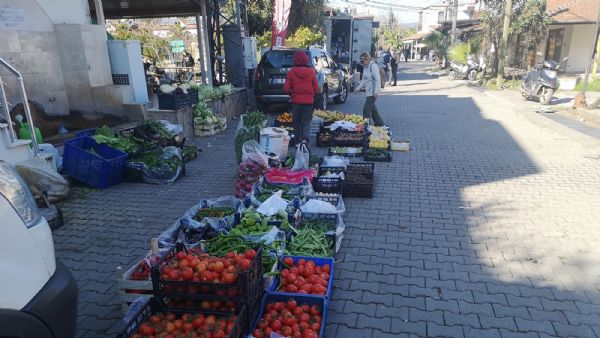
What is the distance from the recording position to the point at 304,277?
3637 millimetres

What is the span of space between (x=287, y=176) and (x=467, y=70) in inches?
925

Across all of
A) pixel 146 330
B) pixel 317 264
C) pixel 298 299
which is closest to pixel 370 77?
pixel 317 264

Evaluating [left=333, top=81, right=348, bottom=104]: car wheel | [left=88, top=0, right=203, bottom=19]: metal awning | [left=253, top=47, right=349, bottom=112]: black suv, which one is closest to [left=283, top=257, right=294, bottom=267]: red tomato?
[left=253, top=47, right=349, bottom=112]: black suv

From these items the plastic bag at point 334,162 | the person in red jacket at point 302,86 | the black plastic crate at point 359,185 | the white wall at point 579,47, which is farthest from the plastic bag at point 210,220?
the white wall at point 579,47

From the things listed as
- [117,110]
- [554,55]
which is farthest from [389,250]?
[554,55]

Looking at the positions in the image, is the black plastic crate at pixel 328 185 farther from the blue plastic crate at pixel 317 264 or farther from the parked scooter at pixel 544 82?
the parked scooter at pixel 544 82

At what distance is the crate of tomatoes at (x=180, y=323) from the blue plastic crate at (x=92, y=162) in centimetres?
419

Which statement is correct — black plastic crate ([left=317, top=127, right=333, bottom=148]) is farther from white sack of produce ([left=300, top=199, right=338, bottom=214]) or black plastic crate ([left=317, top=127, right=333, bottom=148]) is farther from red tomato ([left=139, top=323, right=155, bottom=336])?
red tomato ([left=139, top=323, right=155, bottom=336])

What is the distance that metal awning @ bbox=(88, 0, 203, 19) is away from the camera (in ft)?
43.6

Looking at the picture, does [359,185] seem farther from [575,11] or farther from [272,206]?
[575,11]

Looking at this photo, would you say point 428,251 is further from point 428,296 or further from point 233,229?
point 233,229

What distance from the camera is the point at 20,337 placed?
1.95 metres

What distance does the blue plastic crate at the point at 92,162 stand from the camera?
645cm

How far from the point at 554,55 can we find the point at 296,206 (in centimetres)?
2892
